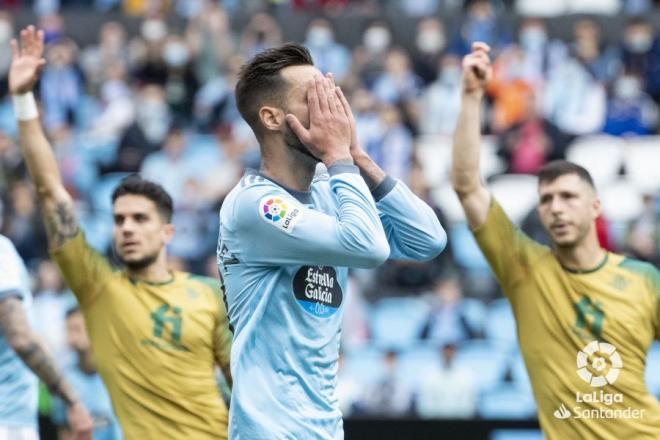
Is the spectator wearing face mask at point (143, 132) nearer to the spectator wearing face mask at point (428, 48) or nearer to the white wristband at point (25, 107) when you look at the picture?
the spectator wearing face mask at point (428, 48)

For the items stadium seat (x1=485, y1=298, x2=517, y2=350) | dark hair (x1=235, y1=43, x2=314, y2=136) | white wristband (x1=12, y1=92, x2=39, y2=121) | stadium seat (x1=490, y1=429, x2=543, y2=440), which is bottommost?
stadium seat (x1=490, y1=429, x2=543, y2=440)

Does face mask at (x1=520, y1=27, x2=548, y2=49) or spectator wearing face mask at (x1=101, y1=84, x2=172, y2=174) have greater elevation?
face mask at (x1=520, y1=27, x2=548, y2=49)

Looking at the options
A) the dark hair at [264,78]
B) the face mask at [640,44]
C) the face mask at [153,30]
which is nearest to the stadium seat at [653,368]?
the face mask at [640,44]

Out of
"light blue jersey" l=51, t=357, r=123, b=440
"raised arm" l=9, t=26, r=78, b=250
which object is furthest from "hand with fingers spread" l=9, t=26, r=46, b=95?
"light blue jersey" l=51, t=357, r=123, b=440

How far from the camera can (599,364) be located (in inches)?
303

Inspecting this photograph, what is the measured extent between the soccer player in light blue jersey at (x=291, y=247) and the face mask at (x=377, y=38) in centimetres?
1474

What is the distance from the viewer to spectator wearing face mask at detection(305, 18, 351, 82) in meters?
20.1

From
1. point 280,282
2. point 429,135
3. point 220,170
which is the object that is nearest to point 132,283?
point 280,282

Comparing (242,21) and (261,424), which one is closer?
(261,424)

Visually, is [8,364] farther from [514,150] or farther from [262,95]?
[514,150]

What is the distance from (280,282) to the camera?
5.88 m

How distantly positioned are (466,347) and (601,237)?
185 cm

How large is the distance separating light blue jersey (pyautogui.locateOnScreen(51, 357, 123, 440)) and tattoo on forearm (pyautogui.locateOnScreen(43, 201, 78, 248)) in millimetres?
2657

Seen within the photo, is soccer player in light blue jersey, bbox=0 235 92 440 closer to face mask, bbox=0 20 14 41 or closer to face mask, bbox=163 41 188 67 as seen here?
face mask, bbox=163 41 188 67
